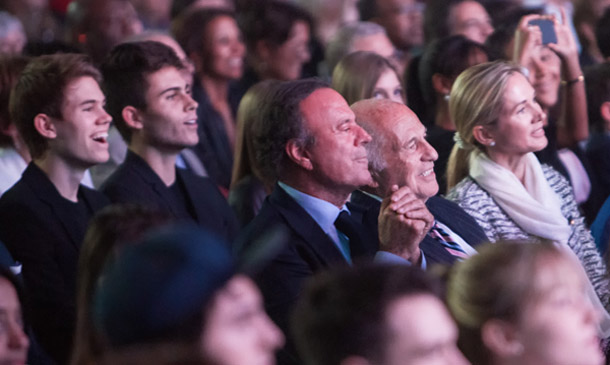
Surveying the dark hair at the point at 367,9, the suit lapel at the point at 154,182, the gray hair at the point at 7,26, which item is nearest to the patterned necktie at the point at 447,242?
the suit lapel at the point at 154,182

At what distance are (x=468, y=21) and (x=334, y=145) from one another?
293cm

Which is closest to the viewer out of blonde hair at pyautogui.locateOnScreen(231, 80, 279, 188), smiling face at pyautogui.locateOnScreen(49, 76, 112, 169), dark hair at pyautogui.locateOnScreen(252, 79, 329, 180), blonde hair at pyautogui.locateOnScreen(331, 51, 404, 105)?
dark hair at pyautogui.locateOnScreen(252, 79, 329, 180)

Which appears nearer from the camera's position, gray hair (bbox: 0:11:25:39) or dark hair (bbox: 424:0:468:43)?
gray hair (bbox: 0:11:25:39)

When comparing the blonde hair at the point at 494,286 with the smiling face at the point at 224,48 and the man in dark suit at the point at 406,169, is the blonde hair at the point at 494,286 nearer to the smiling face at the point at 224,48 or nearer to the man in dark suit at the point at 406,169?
the man in dark suit at the point at 406,169

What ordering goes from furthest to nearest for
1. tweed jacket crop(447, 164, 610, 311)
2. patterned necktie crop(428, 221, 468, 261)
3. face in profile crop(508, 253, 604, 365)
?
tweed jacket crop(447, 164, 610, 311) < patterned necktie crop(428, 221, 468, 261) < face in profile crop(508, 253, 604, 365)

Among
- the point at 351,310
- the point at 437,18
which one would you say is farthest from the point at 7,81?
Result: the point at 437,18

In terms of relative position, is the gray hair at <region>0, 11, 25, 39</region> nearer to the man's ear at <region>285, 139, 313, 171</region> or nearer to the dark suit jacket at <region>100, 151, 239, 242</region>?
the dark suit jacket at <region>100, 151, 239, 242</region>

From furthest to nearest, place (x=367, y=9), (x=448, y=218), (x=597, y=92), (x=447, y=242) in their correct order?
(x=367, y=9) → (x=597, y=92) → (x=448, y=218) → (x=447, y=242)

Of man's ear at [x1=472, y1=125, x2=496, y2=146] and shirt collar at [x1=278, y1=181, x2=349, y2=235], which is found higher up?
shirt collar at [x1=278, y1=181, x2=349, y2=235]

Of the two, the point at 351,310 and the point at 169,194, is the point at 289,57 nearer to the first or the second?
the point at 169,194

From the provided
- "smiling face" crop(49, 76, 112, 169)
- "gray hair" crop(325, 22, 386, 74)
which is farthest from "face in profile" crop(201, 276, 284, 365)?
"gray hair" crop(325, 22, 386, 74)

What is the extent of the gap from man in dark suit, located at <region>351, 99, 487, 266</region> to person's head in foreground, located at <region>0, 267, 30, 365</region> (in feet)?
4.14

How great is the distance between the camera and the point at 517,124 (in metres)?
3.53

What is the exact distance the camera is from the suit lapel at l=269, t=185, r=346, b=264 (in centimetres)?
273
